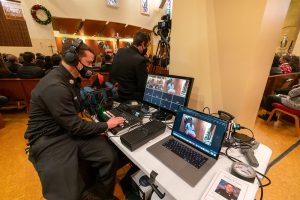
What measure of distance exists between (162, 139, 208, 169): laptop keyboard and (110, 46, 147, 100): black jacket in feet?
2.54

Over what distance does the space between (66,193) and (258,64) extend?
1608 millimetres

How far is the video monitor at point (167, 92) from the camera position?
1.20 m

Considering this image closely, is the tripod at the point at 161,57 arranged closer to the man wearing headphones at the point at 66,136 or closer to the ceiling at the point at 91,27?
the man wearing headphones at the point at 66,136

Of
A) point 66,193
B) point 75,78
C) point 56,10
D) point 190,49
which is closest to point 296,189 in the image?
point 190,49

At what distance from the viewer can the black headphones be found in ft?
3.70

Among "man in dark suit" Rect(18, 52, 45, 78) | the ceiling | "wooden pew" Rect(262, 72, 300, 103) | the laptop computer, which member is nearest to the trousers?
the laptop computer

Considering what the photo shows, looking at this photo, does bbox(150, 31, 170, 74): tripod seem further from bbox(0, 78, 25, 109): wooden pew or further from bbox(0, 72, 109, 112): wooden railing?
bbox(0, 78, 25, 109): wooden pew

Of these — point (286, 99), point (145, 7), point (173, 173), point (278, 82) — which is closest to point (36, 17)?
point (145, 7)

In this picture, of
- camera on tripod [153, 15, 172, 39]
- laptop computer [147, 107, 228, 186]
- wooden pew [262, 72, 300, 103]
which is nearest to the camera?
laptop computer [147, 107, 228, 186]

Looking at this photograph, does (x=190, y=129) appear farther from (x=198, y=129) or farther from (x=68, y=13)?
(x=68, y=13)

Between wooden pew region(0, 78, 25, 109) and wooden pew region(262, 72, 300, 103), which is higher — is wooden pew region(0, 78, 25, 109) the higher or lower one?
the lower one

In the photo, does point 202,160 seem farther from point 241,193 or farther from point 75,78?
point 75,78

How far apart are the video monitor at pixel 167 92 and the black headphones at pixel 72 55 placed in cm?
67

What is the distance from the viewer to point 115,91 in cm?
165
